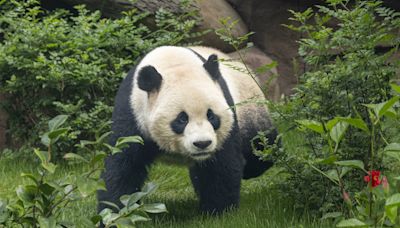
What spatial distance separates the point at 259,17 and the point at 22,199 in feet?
20.4

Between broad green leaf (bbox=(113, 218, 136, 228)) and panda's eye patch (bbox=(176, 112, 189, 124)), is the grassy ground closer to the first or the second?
panda's eye patch (bbox=(176, 112, 189, 124))

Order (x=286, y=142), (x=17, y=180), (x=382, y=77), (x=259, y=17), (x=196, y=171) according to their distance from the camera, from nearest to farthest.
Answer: (x=382, y=77)
(x=196, y=171)
(x=17, y=180)
(x=286, y=142)
(x=259, y=17)

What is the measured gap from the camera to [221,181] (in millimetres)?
5191

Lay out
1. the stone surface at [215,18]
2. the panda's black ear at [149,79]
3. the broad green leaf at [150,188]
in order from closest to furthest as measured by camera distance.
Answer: the broad green leaf at [150,188]
the panda's black ear at [149,79]
the stone surface at [215,18]

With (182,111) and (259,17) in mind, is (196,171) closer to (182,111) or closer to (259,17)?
(182,111)

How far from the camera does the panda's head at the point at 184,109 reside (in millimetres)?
4641

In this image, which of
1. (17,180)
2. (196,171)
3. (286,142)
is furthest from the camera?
(286,142)

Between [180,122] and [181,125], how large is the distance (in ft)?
0.07

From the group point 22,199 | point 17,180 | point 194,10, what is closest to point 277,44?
point 194,10

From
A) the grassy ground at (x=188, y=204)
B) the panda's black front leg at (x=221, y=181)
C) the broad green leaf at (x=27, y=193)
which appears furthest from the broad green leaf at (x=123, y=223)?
the panda's black front leg at (x=221, y=181)

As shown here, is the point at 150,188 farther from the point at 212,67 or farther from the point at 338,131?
the point at 212,67

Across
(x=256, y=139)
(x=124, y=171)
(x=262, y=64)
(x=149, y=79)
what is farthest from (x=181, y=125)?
(x=262, y=64)

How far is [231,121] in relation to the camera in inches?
194

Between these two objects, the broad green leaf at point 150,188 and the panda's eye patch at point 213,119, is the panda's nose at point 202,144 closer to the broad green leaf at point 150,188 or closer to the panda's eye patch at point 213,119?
the panda's eye patch at point 213,119
